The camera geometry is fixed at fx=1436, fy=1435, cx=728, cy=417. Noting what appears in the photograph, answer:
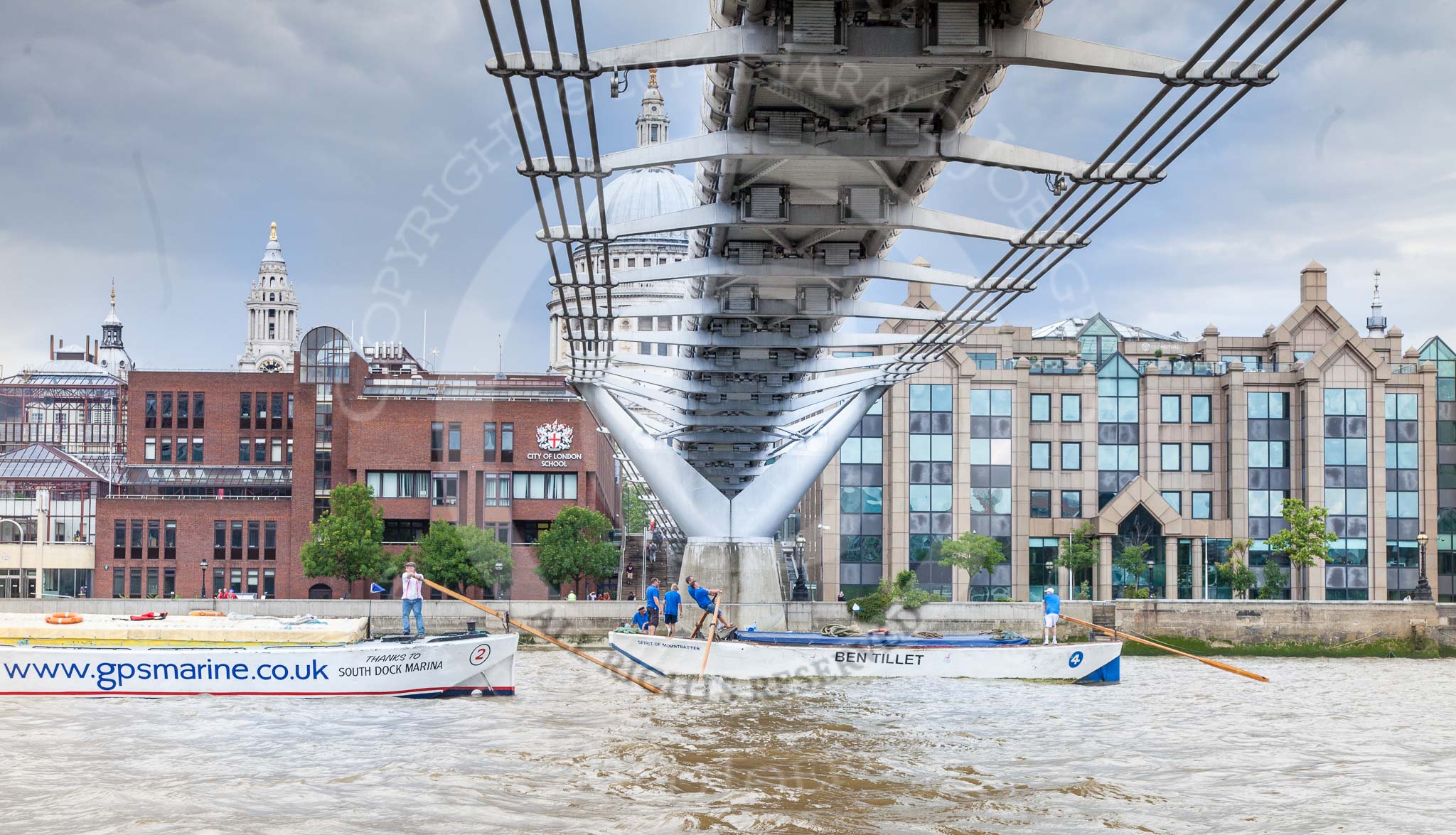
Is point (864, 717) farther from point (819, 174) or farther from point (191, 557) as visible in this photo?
point (191, 557)

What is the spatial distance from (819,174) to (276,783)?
8891mm

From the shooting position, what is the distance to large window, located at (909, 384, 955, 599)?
55.5 m

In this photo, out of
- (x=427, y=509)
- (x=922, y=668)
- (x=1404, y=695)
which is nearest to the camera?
(x=922, y=668)

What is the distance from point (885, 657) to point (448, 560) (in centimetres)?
3416

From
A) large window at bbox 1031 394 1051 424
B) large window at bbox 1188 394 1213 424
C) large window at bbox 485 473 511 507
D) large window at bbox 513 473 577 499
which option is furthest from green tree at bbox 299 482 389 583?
large window at bbox 1188 394 1213 424

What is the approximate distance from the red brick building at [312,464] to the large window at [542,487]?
2.6 inches

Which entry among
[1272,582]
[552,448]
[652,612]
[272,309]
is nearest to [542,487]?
[552,448]

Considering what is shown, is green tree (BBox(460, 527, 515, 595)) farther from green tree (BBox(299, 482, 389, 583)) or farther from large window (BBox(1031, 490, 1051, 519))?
large window (BBox(1031, 490, 1051, 519))

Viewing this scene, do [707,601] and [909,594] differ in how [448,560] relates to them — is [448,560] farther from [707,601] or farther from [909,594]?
[707,601]

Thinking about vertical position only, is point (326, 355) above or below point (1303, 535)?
above

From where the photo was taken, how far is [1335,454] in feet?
188

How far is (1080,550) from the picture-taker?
54969 millimetres

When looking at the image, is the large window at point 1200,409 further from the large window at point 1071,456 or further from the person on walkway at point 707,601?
the person on walkway at point 707,601

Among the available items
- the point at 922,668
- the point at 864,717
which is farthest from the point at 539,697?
the point at 922,668
